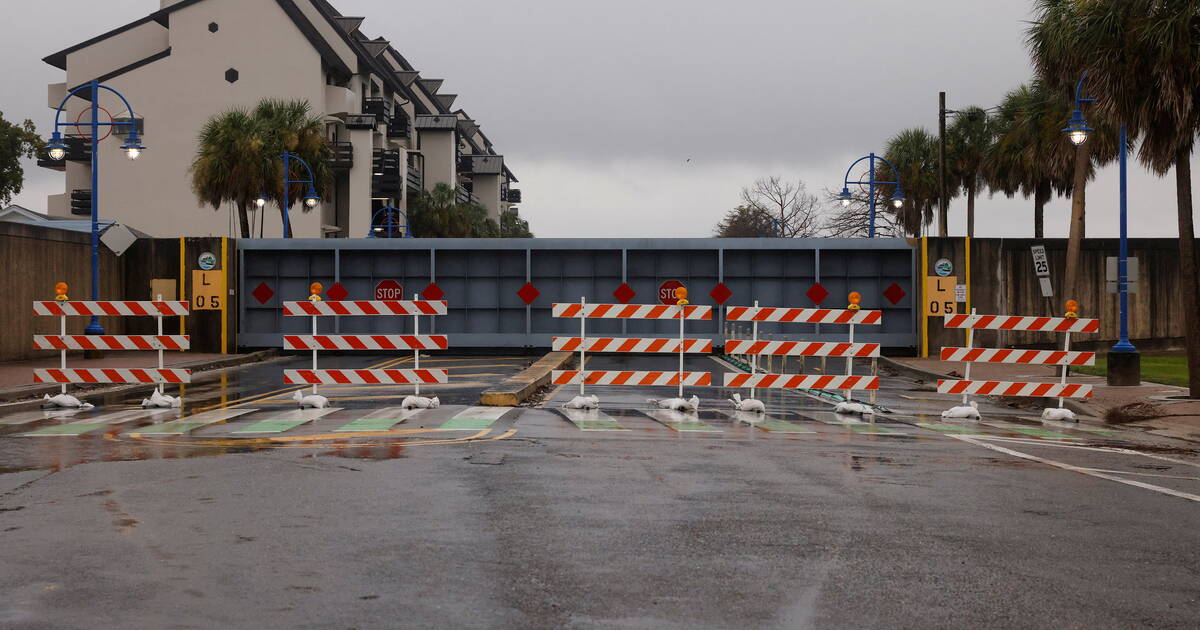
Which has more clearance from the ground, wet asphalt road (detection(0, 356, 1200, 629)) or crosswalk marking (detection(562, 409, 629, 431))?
crosswalk marking (detection(562, 409, 629, 431))

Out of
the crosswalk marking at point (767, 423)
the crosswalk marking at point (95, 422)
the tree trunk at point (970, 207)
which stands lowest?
the crosswalk marking at point (767, 423)

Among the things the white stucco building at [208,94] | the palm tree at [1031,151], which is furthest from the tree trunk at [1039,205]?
the white stucco building at [208,94]

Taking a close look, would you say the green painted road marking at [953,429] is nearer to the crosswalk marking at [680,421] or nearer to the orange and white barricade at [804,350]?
the orange and white barricade at [804,350]

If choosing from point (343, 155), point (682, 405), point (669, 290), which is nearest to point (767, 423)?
point (682, 405)

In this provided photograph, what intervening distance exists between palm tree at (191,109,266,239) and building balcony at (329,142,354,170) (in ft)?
54.4

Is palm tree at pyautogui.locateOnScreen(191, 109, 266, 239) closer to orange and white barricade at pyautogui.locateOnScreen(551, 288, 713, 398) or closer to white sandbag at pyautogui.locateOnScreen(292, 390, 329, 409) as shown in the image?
white sandbag at pyautogui.locateOnScreen(292, 390, 329, 409)

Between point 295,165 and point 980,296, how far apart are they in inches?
1254

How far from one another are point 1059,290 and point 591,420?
77.4 feet

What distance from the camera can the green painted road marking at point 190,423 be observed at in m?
12.9

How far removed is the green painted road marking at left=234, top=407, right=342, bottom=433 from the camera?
13344 mm

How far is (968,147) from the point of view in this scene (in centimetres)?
5553

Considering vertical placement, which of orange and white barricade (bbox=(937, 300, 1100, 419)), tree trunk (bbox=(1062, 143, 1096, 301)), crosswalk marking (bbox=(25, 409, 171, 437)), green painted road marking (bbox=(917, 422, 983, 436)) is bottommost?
green painted road marking (bbox=(917, 422, 983, 436))

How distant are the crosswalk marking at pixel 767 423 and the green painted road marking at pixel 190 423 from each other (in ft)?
21.8

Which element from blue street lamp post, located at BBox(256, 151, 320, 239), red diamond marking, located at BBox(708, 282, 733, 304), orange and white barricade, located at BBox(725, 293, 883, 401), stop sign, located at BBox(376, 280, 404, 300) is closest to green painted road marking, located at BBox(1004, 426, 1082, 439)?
orange and white barricade, located at BBox(725, 293, 883, 401)
